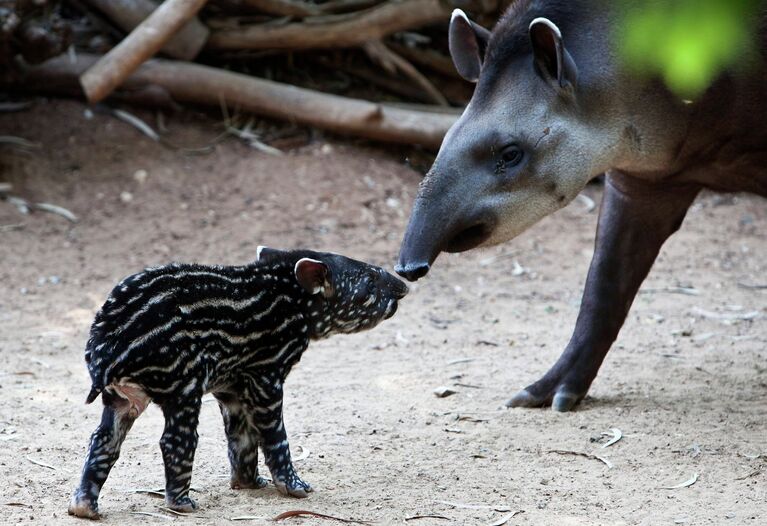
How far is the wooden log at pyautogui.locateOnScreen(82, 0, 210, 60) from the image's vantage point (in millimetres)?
9430

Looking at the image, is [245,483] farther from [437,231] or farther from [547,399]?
[547,399]

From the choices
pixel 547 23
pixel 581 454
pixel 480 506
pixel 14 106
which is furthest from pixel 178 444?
pixel 14 106

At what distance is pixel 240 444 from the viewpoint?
A: 4.23 metres

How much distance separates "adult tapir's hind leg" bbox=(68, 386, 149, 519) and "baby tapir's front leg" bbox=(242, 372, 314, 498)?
44cm

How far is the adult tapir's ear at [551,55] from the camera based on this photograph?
4.49 meters

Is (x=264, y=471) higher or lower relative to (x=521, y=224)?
lower

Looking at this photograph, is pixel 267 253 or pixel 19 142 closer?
pixel 267 253

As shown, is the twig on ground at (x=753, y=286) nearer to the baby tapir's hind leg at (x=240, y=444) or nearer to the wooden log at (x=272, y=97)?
the wooden log at (x=272, y=97)

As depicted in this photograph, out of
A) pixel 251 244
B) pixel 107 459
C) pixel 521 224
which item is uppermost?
pixel 521 224

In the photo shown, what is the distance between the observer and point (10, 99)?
31.4ft

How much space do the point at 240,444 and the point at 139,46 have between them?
466 centimetres

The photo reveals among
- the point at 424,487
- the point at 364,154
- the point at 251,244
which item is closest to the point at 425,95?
the point at 364,154

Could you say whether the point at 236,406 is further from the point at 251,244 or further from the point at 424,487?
the point at 251,244

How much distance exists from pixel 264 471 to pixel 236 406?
0.53 meters
